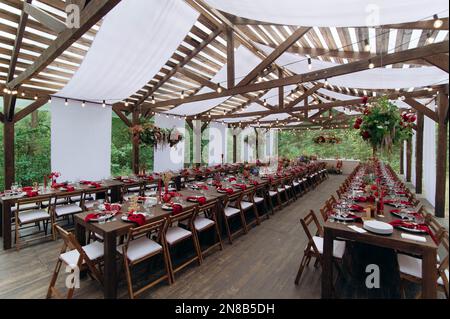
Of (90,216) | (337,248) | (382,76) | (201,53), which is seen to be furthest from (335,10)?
(201,53)

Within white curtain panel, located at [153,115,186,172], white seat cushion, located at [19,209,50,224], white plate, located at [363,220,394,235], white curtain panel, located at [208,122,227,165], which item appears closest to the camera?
white plate, located at [363,220,394,235]

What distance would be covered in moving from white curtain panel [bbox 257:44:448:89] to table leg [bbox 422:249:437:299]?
3.85 meters

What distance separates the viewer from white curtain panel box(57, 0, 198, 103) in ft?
11.6

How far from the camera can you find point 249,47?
542cm

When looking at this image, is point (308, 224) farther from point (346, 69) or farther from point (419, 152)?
point (419, 152)

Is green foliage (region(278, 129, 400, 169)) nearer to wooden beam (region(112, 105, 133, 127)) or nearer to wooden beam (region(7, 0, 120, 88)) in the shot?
wooden beam (region(112, 105, 133, 127))

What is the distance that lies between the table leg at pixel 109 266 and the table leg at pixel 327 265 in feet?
7.07

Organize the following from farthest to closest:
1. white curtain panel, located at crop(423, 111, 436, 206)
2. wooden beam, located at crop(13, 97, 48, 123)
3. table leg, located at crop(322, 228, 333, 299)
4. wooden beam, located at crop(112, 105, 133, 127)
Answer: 1. wooden beam, located at crop(112, 105, 133, 127)
2. white curtain panel, located at crop(423, 111, 436, 206)
3. wooden beam, located at crop(13, 97, 48, 123)
4. table leg, located at crop(322, 228, 333, 299)

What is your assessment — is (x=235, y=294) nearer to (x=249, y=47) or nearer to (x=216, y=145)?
(x=249, y=47)

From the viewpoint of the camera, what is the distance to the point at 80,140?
614 centimetres

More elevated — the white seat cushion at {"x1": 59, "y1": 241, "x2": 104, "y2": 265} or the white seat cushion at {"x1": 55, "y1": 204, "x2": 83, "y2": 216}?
the white seat cushion at {"x1": 55, "y1": 204, "x2": 83, "y2": 216}

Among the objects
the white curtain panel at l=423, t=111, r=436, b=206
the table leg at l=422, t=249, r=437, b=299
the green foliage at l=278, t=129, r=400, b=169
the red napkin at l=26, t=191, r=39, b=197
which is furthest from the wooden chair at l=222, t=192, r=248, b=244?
the green foliage at l=278, t=129, r=400, b=169

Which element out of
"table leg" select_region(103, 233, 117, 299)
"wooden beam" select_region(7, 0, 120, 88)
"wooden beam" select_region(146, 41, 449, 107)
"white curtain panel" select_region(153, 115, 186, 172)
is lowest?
"table leg" select_region(103, 233, 117, 299)
